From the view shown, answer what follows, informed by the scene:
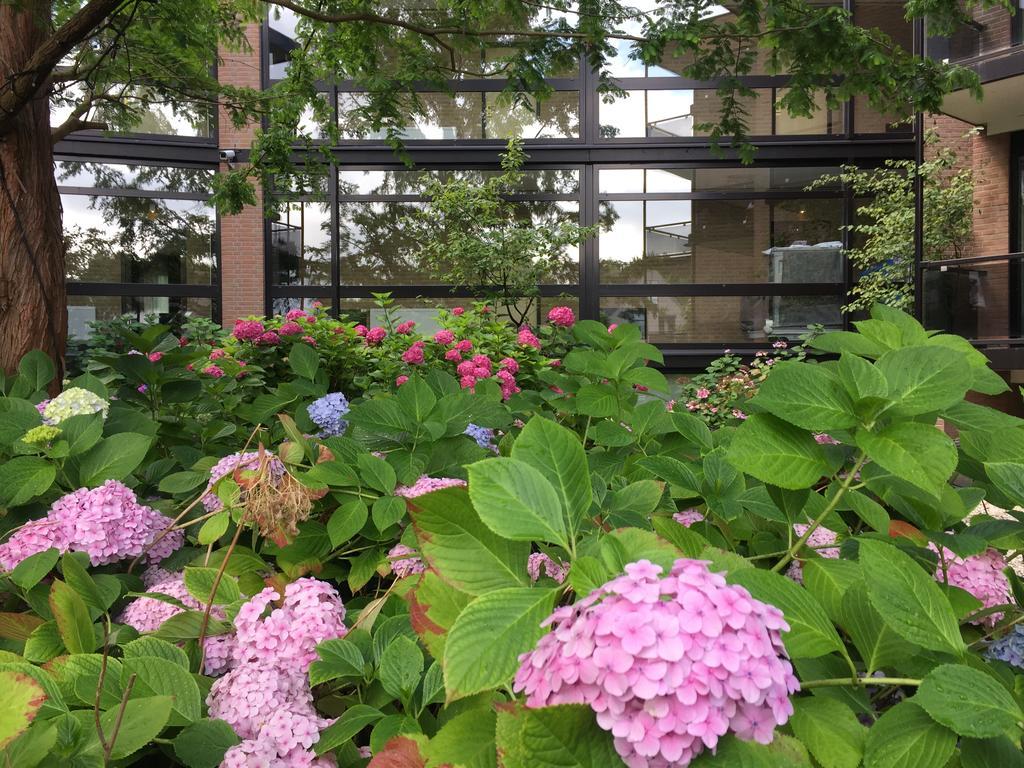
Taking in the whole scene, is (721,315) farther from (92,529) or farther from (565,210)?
(92,529)

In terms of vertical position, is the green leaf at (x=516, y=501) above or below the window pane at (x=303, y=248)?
below

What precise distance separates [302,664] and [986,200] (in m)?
12.9

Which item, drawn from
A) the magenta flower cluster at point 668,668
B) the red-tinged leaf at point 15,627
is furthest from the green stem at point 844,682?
the red-tinged leaf at point 15,627

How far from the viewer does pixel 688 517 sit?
976 mm

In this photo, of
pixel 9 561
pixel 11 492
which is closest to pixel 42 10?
pixel 11 492

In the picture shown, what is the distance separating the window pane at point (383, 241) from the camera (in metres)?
12.8

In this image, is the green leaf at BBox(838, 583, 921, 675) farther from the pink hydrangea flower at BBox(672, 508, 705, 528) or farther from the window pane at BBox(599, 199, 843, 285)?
the window pane at BBox(599, 199, 843, 285)

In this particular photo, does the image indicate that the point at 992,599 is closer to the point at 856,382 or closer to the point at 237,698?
the point at 856,382

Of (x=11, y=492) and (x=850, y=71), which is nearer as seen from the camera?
(x=11, y=492)

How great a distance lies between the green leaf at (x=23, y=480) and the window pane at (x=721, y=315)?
1158cm

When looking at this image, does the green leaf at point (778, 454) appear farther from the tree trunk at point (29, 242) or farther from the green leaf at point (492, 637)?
the tree trunk at point (29, 242)

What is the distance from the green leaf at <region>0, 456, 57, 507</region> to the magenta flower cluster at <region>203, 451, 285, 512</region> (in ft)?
0.77

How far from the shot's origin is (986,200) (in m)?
10.8

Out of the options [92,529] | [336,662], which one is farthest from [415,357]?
[336,662]
